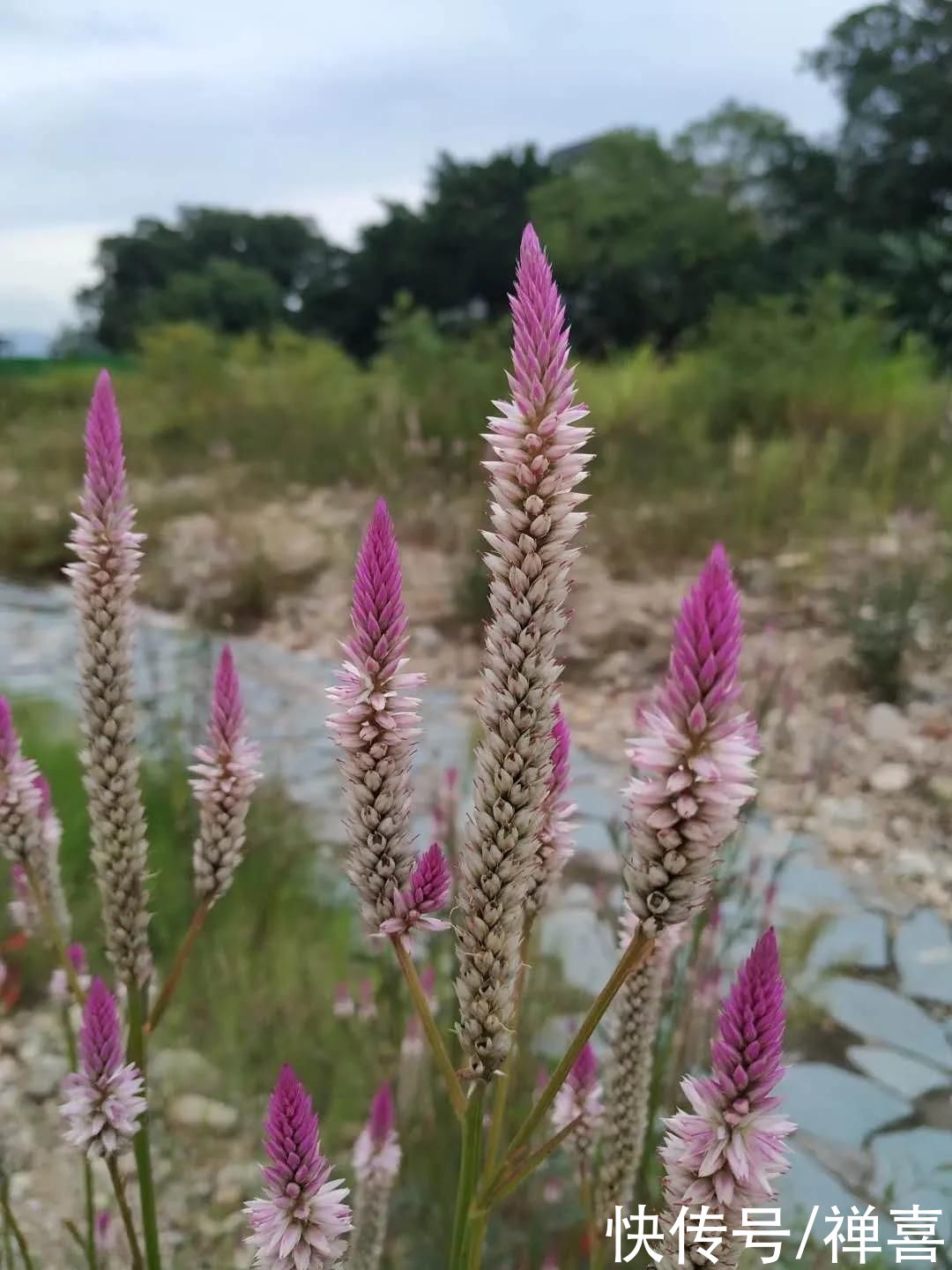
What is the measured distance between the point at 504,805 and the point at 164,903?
2543mm

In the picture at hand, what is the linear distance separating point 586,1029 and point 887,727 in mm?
4060

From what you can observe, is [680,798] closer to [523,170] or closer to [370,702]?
[370,702]

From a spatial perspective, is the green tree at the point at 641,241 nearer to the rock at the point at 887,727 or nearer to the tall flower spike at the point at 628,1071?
the rock at the point at 887,727

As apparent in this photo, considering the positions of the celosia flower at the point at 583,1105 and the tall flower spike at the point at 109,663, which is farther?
the celosia flower at the point at 583,1105

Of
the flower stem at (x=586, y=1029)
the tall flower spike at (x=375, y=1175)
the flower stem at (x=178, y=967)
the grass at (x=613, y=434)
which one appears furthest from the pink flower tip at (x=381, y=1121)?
the grass at (x=613, y=434)

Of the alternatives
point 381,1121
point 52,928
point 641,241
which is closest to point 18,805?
point 52,928

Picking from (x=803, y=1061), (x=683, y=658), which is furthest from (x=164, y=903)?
(x=683, y=658)

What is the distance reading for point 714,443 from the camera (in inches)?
359

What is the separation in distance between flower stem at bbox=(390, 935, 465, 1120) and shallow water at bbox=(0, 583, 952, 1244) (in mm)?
849

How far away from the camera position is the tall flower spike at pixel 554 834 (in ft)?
3.09

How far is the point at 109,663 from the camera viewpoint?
3.40 ft

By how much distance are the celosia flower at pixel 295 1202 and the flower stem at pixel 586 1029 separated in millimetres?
143

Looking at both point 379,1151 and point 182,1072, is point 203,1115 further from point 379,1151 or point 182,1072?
point 379,1151

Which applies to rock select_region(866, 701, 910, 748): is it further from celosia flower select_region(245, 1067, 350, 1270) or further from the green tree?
the green tree
